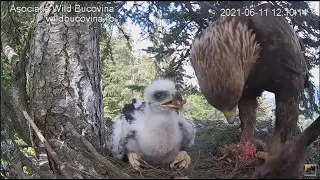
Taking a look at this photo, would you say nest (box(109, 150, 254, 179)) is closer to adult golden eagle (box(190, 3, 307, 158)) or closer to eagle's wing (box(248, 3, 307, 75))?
adult golden eagle (box(190, 3, 307, 158))

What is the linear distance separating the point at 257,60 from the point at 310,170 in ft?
2.05

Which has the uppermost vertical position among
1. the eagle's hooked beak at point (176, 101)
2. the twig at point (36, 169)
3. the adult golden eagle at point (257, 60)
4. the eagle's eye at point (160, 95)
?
the adult golden eagle at point (257, 60)

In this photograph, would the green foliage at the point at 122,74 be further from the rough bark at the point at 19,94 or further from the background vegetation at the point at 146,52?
the rough bark at the point at 19,94

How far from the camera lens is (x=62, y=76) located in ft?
8.63

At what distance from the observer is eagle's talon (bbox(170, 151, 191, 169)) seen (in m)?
2.53

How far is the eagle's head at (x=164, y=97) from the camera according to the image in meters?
2.33

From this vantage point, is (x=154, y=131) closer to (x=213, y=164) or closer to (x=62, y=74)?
(x=213, y=164)

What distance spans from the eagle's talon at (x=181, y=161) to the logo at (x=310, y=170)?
2.07 feet

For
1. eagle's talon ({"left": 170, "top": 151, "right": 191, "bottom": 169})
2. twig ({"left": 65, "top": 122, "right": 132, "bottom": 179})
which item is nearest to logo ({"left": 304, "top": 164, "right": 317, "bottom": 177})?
eagle's talon ({"left": 170, "top": 151, "right": 191, "bottom": 169})

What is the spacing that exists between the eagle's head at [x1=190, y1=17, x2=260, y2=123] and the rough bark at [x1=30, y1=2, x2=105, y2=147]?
670 mm

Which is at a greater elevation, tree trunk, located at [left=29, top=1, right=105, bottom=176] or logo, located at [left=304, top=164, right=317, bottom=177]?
tree trunk, located at [left=29, top=1, right=105, bottom=176]

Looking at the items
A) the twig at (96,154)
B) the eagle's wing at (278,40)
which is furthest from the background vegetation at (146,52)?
the twig at (96,154)

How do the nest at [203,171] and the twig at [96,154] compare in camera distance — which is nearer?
the twig at [96,154]

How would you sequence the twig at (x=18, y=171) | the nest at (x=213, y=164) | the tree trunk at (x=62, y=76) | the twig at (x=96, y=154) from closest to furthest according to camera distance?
the twig at (x=18, y=171), the twig at (x=96, y=154), the nest at (x=213, y=164), the tree trunk at (x=62, y=76)
